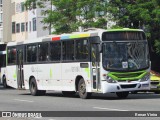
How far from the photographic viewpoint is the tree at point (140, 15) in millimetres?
39353

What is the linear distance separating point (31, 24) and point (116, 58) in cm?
5369

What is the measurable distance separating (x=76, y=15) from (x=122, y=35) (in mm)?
18468

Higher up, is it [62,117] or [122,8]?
[122,8]

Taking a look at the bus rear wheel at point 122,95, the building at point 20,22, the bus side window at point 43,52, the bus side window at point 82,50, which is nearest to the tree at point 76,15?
the bus side window at point 43,52

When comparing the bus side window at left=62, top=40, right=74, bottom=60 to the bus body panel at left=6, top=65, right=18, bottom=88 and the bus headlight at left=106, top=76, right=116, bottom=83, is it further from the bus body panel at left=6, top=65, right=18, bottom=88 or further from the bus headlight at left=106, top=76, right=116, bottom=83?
the bus body panel at left=6, top=65, right=18, bottom=88

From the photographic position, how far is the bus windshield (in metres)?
23.8

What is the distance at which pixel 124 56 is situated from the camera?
78.5 ft

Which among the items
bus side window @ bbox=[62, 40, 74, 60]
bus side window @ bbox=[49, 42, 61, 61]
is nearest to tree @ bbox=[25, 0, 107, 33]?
bus side window @ bbox=[49, 42, 61, 61]

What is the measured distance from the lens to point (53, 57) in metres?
27.5

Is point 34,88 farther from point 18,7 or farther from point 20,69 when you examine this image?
point 18,7

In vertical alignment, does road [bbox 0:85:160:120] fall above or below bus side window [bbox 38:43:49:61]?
below

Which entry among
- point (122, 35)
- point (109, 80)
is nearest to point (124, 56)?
point (122, 35)

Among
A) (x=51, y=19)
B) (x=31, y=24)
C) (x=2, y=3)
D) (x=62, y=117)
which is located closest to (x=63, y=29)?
(x=51, y=19)

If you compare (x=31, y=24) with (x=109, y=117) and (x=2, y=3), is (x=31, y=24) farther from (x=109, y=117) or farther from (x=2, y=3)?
(x=109, y=117)
